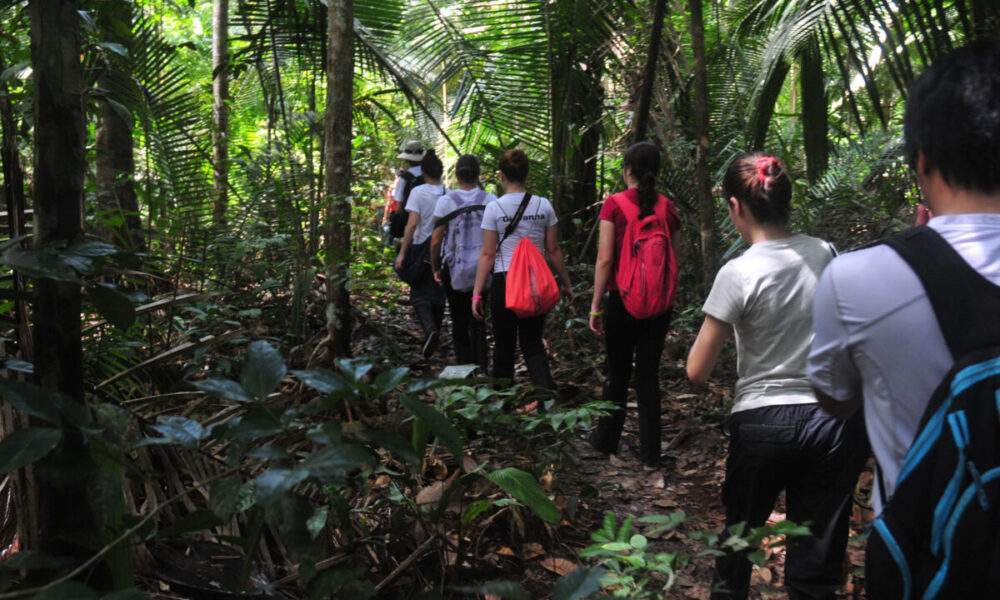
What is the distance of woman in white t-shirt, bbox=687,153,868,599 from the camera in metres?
2.70

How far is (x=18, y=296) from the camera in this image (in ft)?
6.43

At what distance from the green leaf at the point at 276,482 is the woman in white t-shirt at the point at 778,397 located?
1477mm

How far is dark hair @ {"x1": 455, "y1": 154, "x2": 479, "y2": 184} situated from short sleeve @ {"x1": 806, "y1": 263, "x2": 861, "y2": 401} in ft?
15.5

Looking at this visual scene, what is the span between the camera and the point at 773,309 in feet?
9.14

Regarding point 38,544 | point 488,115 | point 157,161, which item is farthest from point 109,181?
point 38,544

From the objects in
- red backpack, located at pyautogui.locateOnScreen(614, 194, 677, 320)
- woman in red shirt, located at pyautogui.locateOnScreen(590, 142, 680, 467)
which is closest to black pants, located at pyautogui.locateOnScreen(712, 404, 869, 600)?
red backpack, located at pyautogui.locateOnScreen(614, 194, 677, 320)

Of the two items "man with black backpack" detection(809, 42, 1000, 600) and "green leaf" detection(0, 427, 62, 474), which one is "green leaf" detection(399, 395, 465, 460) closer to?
"green leaf" detection(0, 427, 62, 474)

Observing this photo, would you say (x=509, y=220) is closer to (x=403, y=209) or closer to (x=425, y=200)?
(x=425, y=200)

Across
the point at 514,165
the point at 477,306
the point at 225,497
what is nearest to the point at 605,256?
the point at 514,165

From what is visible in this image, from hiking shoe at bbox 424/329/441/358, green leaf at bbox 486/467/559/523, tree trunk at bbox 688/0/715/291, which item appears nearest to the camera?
green leaf at bbox 486/467/559/523

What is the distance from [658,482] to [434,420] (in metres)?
3.10

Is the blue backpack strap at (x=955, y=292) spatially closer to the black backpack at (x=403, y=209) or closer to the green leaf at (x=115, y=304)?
the green leaf at (x=115, y=304)

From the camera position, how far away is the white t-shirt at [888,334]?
1.50 metres

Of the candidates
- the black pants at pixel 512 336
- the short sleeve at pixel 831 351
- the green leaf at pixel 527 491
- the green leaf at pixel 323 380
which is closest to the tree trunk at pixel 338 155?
the black pants at pixel 512 336
